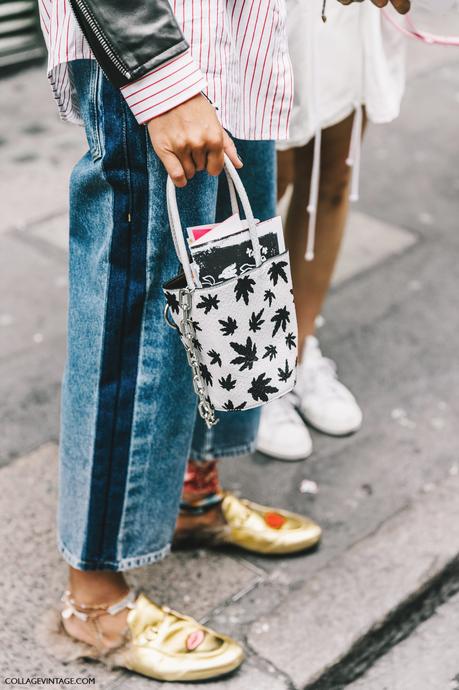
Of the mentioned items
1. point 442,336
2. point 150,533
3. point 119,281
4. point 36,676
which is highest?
point 119,281

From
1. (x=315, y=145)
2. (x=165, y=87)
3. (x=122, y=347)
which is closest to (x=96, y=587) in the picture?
(x=122, y=347)

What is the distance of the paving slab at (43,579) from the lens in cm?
183

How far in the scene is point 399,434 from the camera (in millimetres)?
2584

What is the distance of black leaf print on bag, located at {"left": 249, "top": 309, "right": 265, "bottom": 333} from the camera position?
143 centimetres

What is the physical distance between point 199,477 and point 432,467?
0.71 meters

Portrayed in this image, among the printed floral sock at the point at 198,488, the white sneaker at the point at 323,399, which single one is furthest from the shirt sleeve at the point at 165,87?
the white sneaker at the point at 323,399

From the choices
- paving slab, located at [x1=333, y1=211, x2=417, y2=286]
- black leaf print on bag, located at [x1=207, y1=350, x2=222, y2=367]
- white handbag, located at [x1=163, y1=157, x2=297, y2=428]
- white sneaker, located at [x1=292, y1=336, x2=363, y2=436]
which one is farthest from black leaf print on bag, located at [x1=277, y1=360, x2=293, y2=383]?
paving slab, located at [x1=333, y1=211, x2=417, y2=286]

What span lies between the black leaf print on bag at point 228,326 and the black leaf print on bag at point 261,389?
0.10 m

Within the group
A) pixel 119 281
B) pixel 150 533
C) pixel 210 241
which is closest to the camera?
pixel 210 241

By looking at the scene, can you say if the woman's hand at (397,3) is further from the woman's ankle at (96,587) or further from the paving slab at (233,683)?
the paving slab at (233,683)

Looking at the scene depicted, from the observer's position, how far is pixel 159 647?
1.81 meters

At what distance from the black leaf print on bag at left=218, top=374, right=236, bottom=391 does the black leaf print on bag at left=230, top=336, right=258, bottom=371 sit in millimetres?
22

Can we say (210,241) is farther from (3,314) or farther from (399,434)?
(3,314)

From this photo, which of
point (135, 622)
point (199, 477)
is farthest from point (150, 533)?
point (199, 477)
